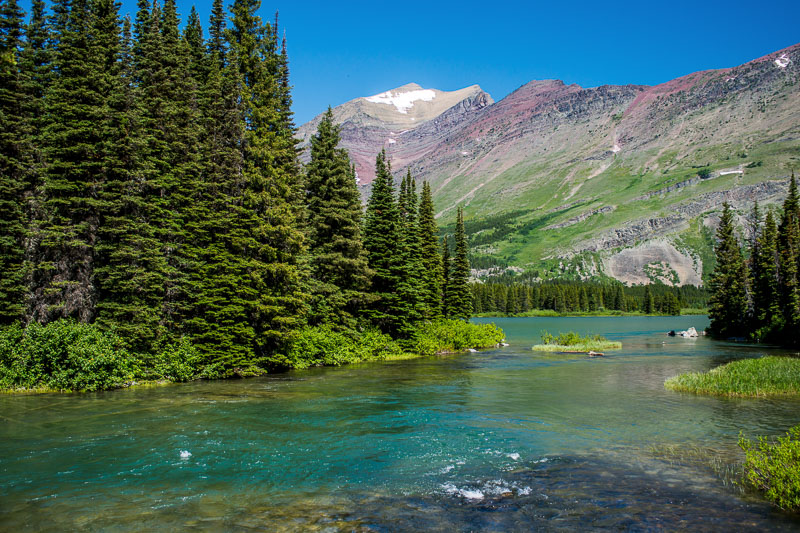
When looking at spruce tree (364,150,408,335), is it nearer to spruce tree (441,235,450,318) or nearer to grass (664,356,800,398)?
spruce tree (441,235,450,318)

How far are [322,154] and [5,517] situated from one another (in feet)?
137

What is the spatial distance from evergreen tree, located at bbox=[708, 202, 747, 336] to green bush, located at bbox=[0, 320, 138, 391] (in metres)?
91.9

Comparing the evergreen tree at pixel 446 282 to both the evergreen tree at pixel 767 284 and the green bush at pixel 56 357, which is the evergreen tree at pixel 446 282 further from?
the green bush at pixel 56 357

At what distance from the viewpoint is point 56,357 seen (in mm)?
28250

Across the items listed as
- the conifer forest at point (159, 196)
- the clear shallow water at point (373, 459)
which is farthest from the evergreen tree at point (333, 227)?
the clear shallow water at point (373, 459)

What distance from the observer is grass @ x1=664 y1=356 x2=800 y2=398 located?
1163 inches

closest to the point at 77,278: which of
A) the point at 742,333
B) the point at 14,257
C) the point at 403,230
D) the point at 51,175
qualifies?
the point at 14,257

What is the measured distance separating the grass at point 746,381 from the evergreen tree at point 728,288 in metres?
58.1

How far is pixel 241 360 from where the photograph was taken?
35.6 m

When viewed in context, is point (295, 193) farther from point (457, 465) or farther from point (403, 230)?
point (457, 465)

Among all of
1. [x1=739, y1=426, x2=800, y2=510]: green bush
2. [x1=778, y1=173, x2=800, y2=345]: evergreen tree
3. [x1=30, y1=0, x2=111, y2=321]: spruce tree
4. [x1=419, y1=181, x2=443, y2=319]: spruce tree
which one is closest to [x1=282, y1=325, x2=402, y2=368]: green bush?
[x1=419, y1=181, x2=443, y2=319]: spruce tree

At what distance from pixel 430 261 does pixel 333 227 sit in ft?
73.2

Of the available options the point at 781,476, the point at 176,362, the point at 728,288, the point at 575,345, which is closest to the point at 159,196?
the point at 176,362

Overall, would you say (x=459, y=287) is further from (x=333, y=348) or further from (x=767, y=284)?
(x=767, y=284)
